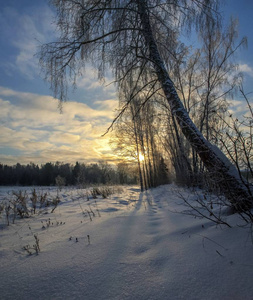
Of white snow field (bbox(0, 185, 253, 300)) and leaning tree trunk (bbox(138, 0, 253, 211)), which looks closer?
white snow field (bbox(0, 185, 253, 300))

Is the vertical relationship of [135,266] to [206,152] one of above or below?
below

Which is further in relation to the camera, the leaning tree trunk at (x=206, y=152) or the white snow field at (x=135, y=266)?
the leaning tree trunk at (x=206, y=152)

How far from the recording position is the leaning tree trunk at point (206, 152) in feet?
6.02

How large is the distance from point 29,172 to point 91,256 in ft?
195

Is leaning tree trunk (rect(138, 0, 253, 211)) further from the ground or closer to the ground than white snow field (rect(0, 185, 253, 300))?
further from the ground

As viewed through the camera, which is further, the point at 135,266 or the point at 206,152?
the point at 206,152

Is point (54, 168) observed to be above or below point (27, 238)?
above

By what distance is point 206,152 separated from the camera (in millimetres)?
2268

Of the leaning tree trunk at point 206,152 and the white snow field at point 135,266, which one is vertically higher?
the leaning tree trunk at point 206,152

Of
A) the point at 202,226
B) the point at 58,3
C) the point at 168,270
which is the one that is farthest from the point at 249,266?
the point at 58,3

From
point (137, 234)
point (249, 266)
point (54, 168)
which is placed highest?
point (54, 168)

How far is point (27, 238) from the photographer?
2049mm

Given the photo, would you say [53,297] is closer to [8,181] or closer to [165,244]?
[165,244]

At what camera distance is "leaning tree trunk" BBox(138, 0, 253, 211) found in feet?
6.02
